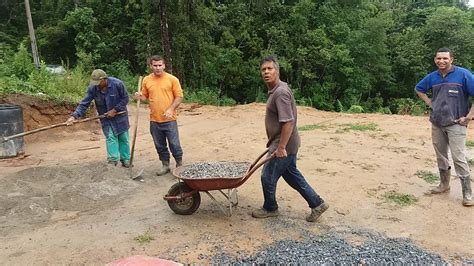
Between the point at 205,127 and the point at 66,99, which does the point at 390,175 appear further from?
the point at 66,99

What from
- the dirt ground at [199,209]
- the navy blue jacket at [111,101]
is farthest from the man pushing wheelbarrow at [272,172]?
the navy blue jacket at [111,101]

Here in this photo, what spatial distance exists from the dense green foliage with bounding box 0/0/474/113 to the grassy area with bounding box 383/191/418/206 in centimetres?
1455

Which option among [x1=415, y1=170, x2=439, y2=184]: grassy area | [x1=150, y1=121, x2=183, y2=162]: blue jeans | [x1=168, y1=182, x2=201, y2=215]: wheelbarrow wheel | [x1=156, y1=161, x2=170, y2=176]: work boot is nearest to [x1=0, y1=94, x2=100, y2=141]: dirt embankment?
[x1=156, y1=161, x2=170, y2=176]: work boot

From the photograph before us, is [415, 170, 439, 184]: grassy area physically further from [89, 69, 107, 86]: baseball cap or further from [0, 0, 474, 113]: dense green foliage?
[0, 0, 474, 113]: dense green foliage

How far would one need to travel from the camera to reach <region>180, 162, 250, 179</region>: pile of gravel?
4.44m

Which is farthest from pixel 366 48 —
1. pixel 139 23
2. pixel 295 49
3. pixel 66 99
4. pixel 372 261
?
pixel 372 261

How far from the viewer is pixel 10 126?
23.8 feet

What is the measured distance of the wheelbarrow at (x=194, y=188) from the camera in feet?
13.6

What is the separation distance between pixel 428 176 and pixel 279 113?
10.8ft

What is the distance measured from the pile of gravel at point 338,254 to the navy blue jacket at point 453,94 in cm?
169

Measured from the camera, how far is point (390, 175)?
20.3 feet

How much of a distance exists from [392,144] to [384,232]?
4333 mm

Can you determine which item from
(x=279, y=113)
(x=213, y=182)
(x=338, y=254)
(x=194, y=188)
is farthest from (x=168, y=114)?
(x=338, y=254)

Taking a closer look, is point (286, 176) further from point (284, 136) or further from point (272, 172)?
point (284, 136)
